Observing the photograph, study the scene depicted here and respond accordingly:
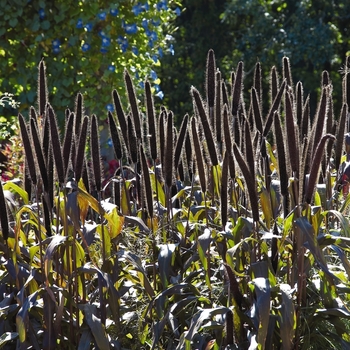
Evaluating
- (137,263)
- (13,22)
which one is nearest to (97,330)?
(137,263)

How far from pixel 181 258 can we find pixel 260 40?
499 inches

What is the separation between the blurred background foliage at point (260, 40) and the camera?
14.5 m

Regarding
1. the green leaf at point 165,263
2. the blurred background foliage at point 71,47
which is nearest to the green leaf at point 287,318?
the green leaf at point 165,263

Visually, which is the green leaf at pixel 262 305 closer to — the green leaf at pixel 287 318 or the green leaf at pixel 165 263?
the green leaf at pixel 287 318

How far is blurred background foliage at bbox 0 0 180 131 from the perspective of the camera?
7535mm

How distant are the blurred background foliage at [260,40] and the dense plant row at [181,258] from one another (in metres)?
9.59

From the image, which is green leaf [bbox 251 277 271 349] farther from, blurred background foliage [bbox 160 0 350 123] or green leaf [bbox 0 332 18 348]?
blurred background foliage [bbox 160 0 350 123]

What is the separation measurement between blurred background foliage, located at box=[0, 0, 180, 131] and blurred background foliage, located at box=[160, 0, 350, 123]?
5.18 meters

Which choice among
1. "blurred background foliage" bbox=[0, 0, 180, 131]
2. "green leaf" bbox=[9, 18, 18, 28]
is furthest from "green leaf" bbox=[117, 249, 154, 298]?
"green leaf" bbox=[9, 18, 18, 28]

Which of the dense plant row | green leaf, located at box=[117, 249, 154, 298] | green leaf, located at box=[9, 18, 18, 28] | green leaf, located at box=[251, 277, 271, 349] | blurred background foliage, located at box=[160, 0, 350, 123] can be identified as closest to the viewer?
green leaf, located at box=[251, 277, 271, 349]

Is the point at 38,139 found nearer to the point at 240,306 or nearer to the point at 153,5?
the point at 240,306

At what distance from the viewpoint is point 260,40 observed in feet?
50.4

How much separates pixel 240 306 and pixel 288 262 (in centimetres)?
26

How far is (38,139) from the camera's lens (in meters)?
2.88
